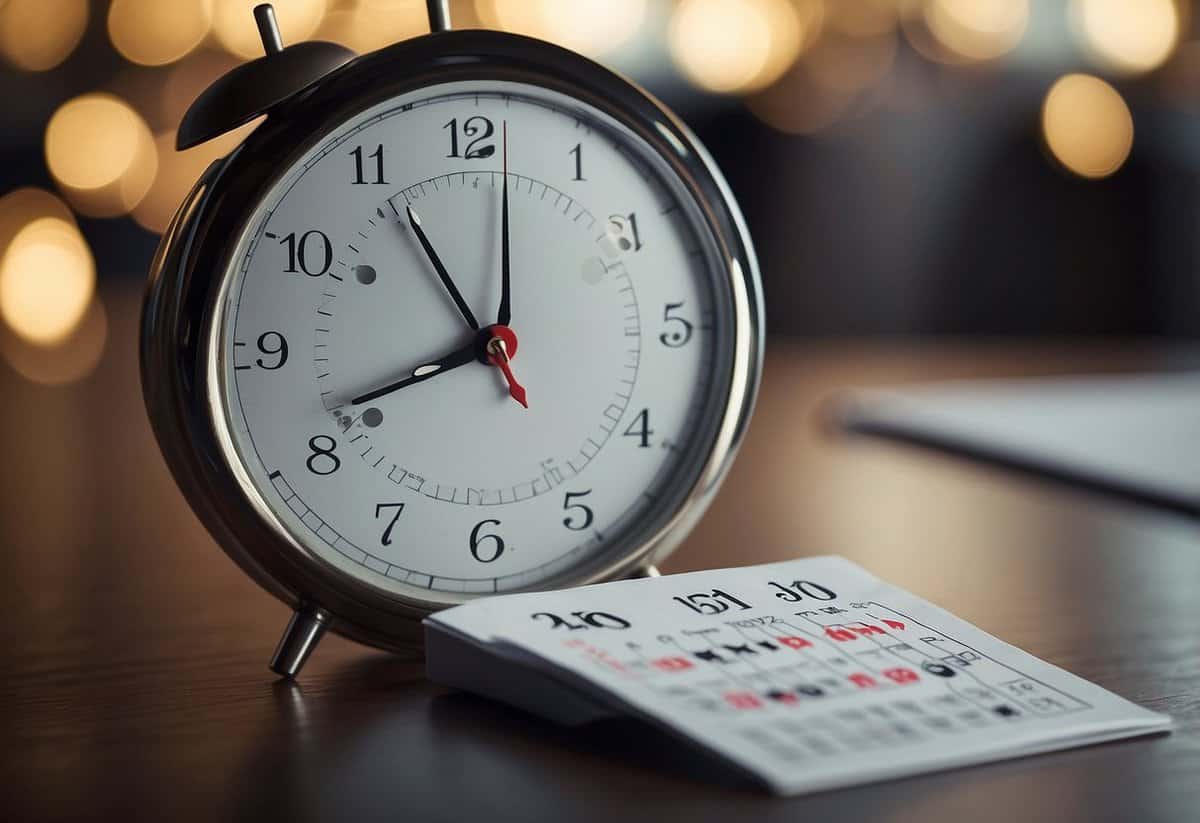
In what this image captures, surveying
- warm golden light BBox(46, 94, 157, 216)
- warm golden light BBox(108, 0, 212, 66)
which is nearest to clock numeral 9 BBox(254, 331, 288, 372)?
warm golden light BBox(108, 0, 212, 66)

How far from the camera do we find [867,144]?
15.0 feet

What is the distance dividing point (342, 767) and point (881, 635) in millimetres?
240

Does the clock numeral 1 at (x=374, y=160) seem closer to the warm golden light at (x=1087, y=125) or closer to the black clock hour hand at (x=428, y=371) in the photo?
the black clock hour hand at (x=428, y=371)

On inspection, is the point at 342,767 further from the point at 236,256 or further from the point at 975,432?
the point at 975,432

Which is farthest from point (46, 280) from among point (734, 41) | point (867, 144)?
point (867, 144)

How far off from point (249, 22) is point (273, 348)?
2998 millimetres

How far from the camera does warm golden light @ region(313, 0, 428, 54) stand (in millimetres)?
3879

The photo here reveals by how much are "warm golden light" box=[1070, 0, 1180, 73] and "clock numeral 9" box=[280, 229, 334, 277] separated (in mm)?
4254

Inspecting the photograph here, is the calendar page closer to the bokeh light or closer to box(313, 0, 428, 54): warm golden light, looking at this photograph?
the bokeh light

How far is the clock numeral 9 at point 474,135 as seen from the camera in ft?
2.33

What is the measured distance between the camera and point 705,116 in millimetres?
4539

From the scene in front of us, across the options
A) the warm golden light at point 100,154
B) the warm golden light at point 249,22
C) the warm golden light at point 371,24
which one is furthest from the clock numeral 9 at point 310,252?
the warm golden light at point 100,154

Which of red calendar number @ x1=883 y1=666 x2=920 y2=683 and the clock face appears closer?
red calendar number @ x1=883 y1=666 x2=920 y2=683

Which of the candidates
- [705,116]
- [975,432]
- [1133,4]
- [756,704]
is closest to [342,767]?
[756,704]
